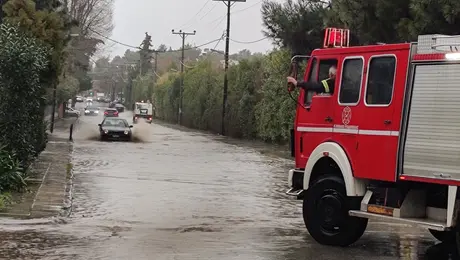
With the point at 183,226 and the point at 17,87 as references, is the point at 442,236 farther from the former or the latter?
the point at 17,87

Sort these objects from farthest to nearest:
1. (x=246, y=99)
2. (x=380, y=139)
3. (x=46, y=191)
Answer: (x=246, y=99), (x=46, y=191), (x=380, y=139)

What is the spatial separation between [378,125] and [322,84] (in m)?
1.32

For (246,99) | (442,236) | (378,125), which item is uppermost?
(246,99)

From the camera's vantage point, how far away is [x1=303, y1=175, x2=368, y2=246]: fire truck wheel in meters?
10.3

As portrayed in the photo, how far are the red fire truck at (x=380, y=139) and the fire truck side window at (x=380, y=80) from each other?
0.01 metres

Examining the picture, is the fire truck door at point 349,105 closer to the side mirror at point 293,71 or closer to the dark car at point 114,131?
the side mirror at point 293,71

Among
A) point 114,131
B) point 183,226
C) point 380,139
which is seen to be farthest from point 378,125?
point 114,131

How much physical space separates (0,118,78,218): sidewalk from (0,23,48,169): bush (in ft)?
3.23

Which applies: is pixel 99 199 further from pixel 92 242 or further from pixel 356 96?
pixel 356 96

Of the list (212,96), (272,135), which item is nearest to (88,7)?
(212,96)

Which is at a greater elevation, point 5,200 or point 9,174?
point 9,174

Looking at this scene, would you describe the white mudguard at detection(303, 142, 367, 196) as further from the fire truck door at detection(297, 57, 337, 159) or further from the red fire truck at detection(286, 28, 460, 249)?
the fire truck door at detection(297, 57, 337, 159)

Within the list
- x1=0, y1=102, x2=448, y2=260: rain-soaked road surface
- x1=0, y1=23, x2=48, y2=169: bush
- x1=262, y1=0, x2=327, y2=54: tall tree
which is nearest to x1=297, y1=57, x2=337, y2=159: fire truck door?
x1=0, y1=102, x2=448, y2=260: rain-soaked road surface

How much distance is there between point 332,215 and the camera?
1040cm
